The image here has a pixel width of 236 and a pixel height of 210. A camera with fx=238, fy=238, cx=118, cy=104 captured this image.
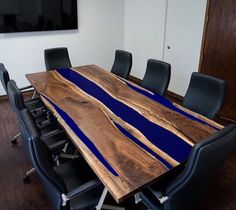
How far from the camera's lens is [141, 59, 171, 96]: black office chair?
2744 mm

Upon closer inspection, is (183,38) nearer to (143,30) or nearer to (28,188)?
(143,30)

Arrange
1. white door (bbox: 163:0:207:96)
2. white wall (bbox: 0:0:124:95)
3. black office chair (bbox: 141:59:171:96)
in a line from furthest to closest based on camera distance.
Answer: white wall (bbox: 0:0:124:95) < white door (bbox: 163:0:207:96) < black office chair (bbox: 141:59:171:96)

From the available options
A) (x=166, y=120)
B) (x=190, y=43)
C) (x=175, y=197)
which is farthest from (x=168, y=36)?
(x=175, y=197)

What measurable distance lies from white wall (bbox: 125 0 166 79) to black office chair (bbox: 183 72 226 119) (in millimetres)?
2228

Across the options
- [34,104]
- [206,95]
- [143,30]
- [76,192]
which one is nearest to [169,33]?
[143,30]

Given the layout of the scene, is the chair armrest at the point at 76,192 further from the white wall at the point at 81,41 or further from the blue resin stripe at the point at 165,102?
the white wall at the point at 81,41

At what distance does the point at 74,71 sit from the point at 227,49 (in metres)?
2.16

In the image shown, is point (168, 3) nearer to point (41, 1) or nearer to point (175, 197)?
point (41, 1)

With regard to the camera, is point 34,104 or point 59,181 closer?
point 59,181

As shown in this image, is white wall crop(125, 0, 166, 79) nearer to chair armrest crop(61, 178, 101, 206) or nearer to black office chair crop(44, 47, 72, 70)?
black office chair crop(44, 47, 72, 70)

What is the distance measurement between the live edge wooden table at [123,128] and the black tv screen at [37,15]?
1.78 m

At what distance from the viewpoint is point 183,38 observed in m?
3.97

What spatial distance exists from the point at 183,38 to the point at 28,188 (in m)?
3.21

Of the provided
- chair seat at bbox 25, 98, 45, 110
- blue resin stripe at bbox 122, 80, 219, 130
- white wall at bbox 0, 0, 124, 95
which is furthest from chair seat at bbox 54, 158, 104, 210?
white wall at bbox 0, 0, 124, 95
